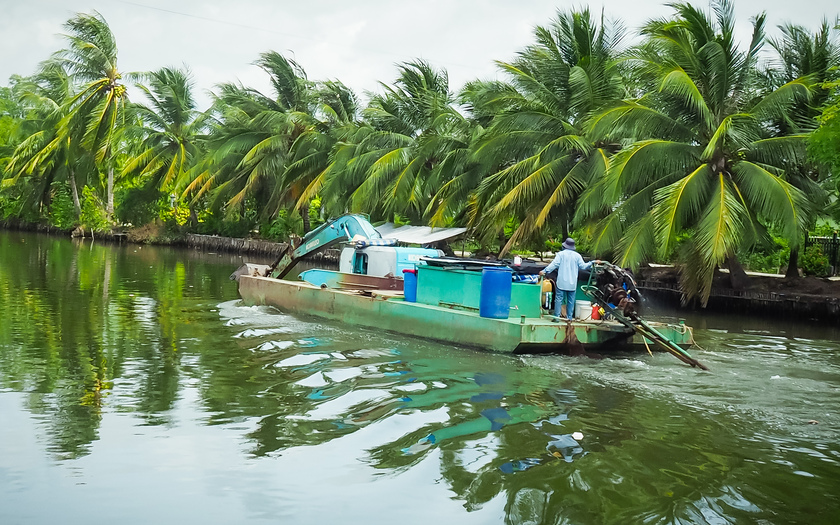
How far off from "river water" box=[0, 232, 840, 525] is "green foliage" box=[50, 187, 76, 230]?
44.9 meters

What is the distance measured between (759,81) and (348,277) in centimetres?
1275

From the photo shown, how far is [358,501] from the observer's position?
637 cm

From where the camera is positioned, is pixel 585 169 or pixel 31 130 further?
pixel 31 130

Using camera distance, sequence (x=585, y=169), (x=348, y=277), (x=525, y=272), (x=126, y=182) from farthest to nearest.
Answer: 1. (x=126, y=182)
2. (x=585, y=169)
3. (x=348, y=277)
4. (x=525, y=272)

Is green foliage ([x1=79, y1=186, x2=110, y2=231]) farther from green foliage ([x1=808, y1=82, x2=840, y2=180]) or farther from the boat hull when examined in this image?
green foliage ([x1=808, y1=82, x2=840, y2=180])

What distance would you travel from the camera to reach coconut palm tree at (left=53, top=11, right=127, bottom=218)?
4075cm

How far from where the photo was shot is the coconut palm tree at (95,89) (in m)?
40.8

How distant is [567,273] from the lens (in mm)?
12891

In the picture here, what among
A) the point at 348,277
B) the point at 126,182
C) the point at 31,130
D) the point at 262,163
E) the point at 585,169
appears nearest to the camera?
the point at 348,277

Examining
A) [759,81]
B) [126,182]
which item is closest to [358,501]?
[759,81]

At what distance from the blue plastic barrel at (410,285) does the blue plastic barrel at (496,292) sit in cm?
225

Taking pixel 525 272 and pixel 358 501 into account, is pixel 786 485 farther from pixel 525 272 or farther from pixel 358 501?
pixel 525 272

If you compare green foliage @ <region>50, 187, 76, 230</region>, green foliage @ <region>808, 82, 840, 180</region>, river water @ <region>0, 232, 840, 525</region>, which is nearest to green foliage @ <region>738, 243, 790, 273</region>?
green foliage @ <region>808, 82, 840, 180</region>

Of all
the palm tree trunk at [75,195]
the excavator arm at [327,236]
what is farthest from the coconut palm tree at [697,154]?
the palm tree trunk at [75,195]
